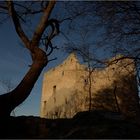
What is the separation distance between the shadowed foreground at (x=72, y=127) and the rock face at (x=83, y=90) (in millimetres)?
10256

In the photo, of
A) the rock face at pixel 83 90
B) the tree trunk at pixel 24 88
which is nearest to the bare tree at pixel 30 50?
the tree trunk at pixel 24 88

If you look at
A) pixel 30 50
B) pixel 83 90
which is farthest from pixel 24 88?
pixel 83 90

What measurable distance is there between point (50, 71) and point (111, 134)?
23967mm

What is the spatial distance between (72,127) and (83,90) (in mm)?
16592

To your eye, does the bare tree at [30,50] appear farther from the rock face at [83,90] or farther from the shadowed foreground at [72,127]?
the rock face at [83,90]

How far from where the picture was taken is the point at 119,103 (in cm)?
2142

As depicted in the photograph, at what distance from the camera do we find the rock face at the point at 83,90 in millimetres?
21391

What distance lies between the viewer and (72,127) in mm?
7070

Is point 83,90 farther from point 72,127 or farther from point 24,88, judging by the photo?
point 24,88

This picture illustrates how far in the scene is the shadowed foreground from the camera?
586 centimetres

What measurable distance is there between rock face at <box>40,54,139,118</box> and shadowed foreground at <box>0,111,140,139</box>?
33.6 feet

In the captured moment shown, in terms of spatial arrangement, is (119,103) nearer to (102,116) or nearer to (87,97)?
(87,97)

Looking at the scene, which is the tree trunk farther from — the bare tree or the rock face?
the rock face

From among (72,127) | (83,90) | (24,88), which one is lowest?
(72,127)
